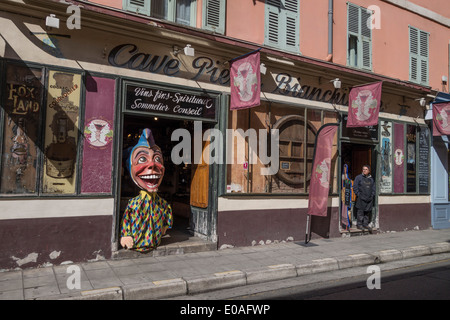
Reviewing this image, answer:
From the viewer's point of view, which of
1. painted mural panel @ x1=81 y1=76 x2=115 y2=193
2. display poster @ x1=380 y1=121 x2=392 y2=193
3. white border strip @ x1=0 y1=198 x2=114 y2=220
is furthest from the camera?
display poster @ x1=380 y1=121 x2=392 y2=193

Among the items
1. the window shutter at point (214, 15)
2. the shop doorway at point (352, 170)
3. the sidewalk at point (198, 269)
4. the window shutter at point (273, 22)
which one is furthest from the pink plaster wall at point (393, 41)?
the sidewalk at point (198, 269)

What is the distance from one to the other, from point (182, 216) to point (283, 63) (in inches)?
202

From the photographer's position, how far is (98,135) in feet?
22.5

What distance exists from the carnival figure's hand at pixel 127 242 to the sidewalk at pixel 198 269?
0.27 meters

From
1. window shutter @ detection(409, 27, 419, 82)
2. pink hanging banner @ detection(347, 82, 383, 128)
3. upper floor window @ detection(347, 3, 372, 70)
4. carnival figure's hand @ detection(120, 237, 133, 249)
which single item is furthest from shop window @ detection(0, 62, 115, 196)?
window shutter @ detection(409, 27, 419, 82)

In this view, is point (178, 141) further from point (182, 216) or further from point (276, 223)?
point (276, 223)

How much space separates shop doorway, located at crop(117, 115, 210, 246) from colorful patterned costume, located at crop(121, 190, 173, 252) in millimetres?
307

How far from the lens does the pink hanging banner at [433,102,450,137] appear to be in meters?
11.6

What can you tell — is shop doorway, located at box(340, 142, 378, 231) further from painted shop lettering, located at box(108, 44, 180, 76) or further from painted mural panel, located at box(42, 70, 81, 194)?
painted mural panel, located at box(42, 70, 81, 194)

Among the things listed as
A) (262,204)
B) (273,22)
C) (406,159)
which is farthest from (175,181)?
→ (406,159)

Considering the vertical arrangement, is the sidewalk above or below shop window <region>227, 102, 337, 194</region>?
below

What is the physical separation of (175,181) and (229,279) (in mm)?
5144

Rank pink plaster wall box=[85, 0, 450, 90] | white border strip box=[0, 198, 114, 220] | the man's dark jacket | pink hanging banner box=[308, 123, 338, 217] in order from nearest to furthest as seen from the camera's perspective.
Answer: white border strip box=[0, 198, 114, 220] < pink plaster wall box=[85, 0, 450, 90] < pink hanging banner box=[308, 123, 338, 217] < the man's dark jacket
